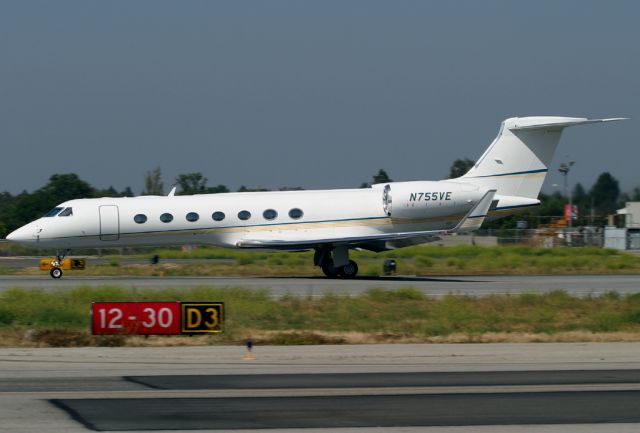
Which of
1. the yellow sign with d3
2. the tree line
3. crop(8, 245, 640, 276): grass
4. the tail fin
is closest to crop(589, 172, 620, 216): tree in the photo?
the tree line

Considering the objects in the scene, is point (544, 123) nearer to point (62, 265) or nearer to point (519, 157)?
point (519, 157)

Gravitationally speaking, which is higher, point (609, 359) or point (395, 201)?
point (395, 201)

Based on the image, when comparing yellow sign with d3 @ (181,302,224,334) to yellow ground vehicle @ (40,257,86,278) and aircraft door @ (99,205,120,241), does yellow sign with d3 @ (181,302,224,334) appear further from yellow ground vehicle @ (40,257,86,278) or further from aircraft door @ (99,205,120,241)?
yellow ground vehicle @ (40,257,86,278)

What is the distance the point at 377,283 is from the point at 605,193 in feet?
394

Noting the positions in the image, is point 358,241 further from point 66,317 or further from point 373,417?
point 373,417

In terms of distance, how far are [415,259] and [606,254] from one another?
10.9 meters

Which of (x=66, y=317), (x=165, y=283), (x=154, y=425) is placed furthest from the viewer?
(x=165, y=283)

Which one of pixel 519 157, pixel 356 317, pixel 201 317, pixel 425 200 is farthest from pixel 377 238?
pixel 201 317

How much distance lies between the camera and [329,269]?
3378 cm

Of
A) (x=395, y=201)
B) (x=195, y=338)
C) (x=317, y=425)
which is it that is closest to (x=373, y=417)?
(x=317, y=425)

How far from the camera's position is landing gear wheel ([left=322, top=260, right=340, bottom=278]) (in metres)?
33.6

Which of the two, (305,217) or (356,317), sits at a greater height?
(305,217)

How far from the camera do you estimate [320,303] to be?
934 inches

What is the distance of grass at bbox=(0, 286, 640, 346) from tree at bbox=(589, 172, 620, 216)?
343 ft
